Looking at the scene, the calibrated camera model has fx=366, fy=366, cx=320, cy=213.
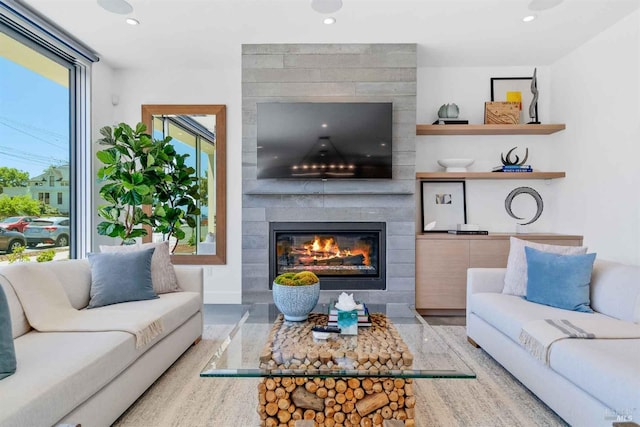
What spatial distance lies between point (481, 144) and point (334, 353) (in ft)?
11.5

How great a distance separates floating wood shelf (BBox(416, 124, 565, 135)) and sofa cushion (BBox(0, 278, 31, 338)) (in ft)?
11.8

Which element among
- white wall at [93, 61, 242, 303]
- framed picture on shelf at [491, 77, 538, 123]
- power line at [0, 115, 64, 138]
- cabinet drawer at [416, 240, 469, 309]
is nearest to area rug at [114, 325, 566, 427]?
cabinet drawer at [416, 240, 469, 309]

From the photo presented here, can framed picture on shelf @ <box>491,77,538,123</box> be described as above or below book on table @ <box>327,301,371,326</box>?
above

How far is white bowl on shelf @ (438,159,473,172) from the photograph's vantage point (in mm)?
4055

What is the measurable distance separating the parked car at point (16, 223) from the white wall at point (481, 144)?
3915 millimetres

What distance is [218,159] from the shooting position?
429 cm

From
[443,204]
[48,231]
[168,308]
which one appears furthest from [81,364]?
[443,204]

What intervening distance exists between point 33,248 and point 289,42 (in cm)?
308

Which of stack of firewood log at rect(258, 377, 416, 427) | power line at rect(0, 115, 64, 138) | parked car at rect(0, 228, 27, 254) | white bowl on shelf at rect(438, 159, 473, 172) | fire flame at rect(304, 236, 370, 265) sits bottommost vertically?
stack of firewood log at rect(258, 377, 416, 427)

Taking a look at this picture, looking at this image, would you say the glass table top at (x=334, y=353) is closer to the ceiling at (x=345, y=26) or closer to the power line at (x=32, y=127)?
the ceiling at (x=345, y=26)

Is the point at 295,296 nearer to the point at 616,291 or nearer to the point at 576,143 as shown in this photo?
the point at 616,291

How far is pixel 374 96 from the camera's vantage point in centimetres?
375

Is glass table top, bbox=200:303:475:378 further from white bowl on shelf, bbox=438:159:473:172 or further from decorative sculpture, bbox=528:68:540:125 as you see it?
decorative sculpture, bbox=528:68:540:125

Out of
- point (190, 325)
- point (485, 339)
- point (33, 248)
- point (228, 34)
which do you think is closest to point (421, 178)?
point (485, 339)
